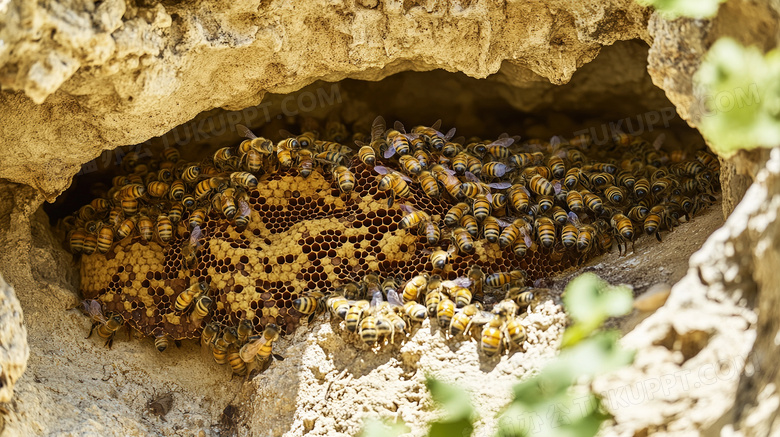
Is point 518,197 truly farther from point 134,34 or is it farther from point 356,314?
point 134,34

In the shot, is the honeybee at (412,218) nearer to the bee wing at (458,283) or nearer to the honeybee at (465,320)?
the bee wing at (458,283)

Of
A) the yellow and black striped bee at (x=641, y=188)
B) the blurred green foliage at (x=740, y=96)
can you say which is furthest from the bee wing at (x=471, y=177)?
the blurred green foliage at (x=740, y=96)

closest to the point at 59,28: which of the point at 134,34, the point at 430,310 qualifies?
the point at 134,34

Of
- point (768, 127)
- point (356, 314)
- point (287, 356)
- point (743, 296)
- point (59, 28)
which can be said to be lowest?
point (287, 356)

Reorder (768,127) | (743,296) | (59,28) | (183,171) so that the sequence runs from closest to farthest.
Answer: (768,127)
(743,296)
(59,28)
(183,171)

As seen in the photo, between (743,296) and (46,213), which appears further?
(46,213)

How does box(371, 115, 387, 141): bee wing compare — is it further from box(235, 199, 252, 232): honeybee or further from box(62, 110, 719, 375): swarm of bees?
box(235, 199, 252, 232): honeybee

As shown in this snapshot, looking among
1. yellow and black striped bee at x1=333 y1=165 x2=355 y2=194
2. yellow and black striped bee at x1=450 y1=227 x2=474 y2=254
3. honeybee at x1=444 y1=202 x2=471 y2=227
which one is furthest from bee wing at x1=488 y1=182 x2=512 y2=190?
yellow and black striped bee at x1=333 y1=165 x2=355 y2=194

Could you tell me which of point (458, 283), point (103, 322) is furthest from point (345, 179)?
point (103, 322)
